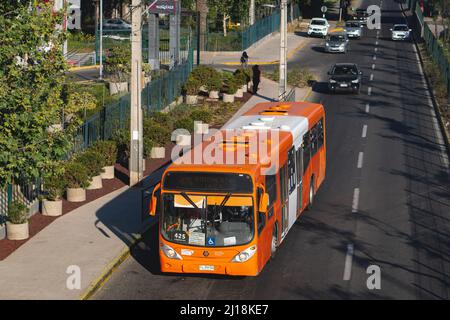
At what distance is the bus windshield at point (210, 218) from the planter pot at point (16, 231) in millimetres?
5648

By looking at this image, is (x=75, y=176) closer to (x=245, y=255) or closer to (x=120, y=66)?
(x=245, y=255)

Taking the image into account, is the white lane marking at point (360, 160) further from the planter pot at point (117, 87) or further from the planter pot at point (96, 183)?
the planter pot at point (117, 87)

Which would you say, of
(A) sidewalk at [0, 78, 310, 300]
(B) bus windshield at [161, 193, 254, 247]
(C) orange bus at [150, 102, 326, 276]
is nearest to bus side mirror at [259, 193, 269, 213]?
(C) orange bus at [150, 102, 326, 276]

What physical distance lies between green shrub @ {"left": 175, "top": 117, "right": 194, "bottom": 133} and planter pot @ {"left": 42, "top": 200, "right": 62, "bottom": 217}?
520 inches

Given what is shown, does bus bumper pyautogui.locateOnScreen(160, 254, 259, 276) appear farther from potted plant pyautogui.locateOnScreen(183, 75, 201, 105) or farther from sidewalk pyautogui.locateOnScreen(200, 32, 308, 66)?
sidewalk pyautogui.locateOnScreen(200, 32, 308, 66)

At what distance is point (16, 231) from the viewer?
76.3 feet

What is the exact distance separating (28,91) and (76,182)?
26.4 feet

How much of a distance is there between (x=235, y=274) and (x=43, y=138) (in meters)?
Result: 5.51

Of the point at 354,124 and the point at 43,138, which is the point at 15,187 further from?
the point at 354,124

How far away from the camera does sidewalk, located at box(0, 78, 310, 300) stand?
1944 centimetres

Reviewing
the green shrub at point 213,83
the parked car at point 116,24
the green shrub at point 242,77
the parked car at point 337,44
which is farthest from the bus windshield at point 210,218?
the parked car at point 116,24

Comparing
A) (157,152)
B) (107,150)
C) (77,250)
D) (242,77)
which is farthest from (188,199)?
(242,77)

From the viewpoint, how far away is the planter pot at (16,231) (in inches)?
915

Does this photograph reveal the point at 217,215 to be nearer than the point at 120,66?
Yes
